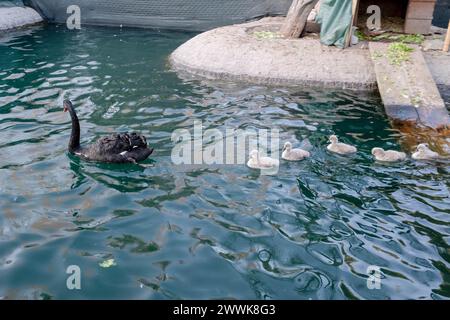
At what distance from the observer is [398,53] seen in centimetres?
1212

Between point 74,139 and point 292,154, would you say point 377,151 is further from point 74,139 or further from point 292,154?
point 74,139

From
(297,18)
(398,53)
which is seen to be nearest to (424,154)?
(398,53)

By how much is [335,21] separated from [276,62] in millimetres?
2045

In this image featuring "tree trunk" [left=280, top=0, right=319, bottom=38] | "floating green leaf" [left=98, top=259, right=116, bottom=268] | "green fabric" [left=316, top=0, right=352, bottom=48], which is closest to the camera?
"floating green leaf" [left=98, top=259, right=116, bottom=268]

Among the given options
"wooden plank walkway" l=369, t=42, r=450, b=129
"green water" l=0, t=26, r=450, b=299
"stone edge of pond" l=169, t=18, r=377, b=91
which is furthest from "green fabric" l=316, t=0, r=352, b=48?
"green water" l=0, t=26, r=450, b=299

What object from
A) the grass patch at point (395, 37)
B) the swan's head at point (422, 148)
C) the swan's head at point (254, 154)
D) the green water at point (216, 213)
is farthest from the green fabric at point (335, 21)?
the swan's head at point (254, 154)

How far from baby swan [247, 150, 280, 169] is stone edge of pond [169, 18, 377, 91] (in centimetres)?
463

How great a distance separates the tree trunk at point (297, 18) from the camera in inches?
516

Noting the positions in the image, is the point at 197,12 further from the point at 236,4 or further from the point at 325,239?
the point at 325,239

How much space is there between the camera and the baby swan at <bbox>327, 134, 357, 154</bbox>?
8039 millimetres

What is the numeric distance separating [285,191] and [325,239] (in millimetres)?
1225

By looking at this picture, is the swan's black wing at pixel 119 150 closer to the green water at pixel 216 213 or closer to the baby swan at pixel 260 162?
the green water at pixel 216 213

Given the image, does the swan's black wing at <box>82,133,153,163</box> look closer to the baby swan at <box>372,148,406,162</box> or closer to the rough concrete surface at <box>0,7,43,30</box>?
the baby swan at <box>372,148,406,162</box>

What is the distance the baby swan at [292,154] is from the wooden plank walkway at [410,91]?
114 inches
